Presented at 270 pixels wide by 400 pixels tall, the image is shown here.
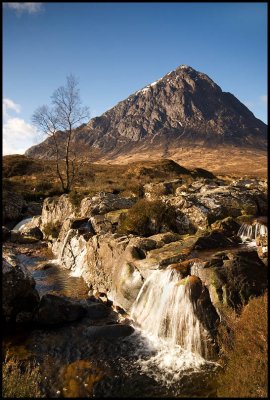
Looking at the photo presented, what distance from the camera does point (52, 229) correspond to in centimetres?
3044

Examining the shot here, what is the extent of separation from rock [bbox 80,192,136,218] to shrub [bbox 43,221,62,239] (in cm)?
310

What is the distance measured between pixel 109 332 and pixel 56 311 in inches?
106

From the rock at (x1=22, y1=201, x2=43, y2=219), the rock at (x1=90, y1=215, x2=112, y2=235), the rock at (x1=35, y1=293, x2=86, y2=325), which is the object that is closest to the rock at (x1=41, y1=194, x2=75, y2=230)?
the rock at (x1=90, y1=215, x2=112, y2=235)

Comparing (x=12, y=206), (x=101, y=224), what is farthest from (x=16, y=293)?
(x=12, y=206)

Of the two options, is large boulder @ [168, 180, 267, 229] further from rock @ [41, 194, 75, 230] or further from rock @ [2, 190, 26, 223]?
rock @ [2, 190, 26, 223]

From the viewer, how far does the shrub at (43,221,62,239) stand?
29984 mm

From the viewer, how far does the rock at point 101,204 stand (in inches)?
1104

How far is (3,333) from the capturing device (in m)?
13.2

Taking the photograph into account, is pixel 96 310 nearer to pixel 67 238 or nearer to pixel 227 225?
pixel 67 238

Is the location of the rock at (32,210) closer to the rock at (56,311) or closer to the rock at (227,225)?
the rock at (227,225)

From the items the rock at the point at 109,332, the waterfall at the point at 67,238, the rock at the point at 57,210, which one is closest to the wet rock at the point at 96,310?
the rock at the point at 109,332

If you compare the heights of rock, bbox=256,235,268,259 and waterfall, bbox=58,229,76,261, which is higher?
rock, bbox=256,235,268,259

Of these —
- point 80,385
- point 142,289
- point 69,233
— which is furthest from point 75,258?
point 80,385

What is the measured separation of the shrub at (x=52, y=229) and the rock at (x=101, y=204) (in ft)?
10.2
